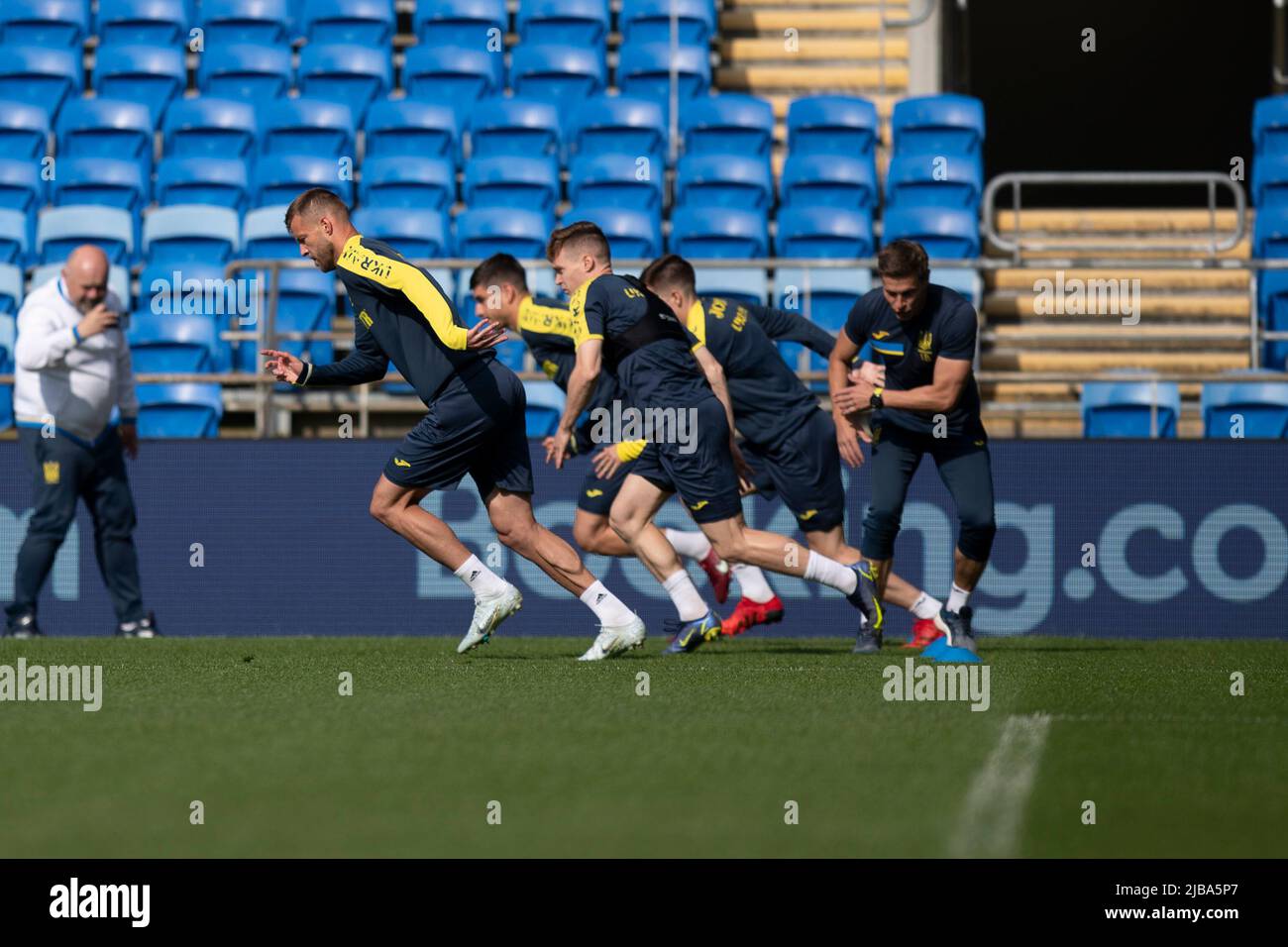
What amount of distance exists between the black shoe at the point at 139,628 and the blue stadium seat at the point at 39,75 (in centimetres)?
710

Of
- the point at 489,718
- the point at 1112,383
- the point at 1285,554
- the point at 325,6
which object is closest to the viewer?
the point at 489,718

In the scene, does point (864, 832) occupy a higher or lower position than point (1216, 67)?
lower

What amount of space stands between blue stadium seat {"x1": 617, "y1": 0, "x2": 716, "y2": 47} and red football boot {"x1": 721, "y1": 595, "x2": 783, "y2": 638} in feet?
26.6

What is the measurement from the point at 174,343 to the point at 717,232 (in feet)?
13.9

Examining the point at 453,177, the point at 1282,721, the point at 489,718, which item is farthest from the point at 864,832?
the point at 453,177

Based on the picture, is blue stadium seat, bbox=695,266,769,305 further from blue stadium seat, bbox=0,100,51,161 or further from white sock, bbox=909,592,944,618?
blue stadium seat, bbox=0,100,51,161

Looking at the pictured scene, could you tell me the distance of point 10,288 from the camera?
15.4m

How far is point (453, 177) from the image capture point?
671 inches

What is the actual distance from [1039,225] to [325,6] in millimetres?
6763

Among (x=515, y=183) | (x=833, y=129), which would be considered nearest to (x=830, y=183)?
(x=833, y=129)

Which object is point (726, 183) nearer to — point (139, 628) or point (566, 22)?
point (566, 22)

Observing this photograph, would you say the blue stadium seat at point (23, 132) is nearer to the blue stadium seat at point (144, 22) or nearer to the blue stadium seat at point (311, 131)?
the blue stadium seat at point (144, 22)

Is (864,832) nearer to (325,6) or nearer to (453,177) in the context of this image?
(453,177)

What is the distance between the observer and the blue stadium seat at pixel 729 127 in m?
16.9
